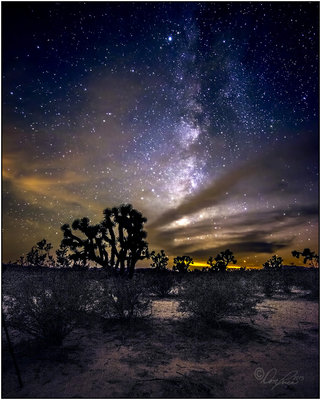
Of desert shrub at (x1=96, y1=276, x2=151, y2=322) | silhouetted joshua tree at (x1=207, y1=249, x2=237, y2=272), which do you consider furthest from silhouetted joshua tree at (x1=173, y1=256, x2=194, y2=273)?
desert shrub at (x1=96, y1=276, x2=151, y2=322)

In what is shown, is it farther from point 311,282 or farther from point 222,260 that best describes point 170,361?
point 222,260

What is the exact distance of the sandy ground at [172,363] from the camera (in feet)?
13.2

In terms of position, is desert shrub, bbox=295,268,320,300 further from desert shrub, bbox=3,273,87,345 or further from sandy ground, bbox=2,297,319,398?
desert shrub, bbox=3,273,87,345

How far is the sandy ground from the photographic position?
4.03 m

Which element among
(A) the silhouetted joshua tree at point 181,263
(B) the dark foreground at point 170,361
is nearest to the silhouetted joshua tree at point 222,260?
(A) the silhouetted joshua tree at point 181,263

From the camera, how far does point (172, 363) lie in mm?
4906

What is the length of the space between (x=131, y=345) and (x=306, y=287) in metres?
11.6

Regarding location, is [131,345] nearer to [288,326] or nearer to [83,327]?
[83,327]

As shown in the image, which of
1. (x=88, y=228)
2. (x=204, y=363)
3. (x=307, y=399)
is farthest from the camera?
(x=88, y=228)

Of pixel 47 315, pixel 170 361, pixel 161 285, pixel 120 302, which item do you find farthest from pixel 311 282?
pixel 47 315

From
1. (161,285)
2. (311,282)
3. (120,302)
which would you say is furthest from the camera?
(161,285)

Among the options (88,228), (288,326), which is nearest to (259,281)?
(288,326)

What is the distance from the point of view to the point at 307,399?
3.75 metres

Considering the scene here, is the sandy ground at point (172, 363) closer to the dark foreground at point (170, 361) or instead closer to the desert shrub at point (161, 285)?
the dark foreground at point (170, 361)
